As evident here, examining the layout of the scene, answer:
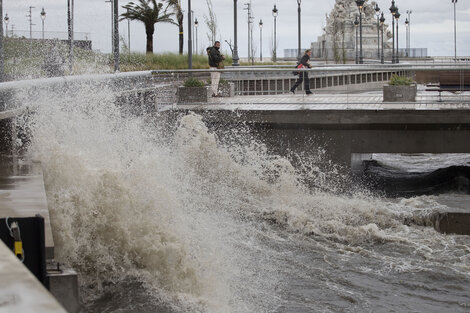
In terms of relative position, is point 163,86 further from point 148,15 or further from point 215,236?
point 148,15

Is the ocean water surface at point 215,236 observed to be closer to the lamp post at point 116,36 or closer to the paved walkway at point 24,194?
the paved walkway at point 24,194

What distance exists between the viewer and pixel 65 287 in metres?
6.21

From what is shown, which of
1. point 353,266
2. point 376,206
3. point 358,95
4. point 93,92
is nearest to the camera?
point 353,266

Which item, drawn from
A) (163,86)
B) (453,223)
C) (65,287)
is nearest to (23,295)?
(65,287)

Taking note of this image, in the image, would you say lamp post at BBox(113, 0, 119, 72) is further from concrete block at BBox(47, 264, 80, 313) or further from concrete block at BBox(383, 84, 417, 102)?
concrete block at BBox(47, 264, 80, 313)

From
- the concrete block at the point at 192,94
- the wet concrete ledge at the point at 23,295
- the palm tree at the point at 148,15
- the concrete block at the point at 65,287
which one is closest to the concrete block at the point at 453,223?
the concrete block at the point at 192,94

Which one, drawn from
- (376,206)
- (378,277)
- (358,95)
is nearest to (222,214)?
(376,206)

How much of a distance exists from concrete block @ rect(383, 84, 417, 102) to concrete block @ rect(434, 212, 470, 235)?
530 centimetres

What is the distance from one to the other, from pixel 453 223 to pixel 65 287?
9421 mm

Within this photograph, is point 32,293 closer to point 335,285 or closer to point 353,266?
point 335,285

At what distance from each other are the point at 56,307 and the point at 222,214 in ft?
40.5

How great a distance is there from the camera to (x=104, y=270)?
8617mm

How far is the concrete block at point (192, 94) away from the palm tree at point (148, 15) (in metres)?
37.6

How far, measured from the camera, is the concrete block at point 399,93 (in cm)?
1885
